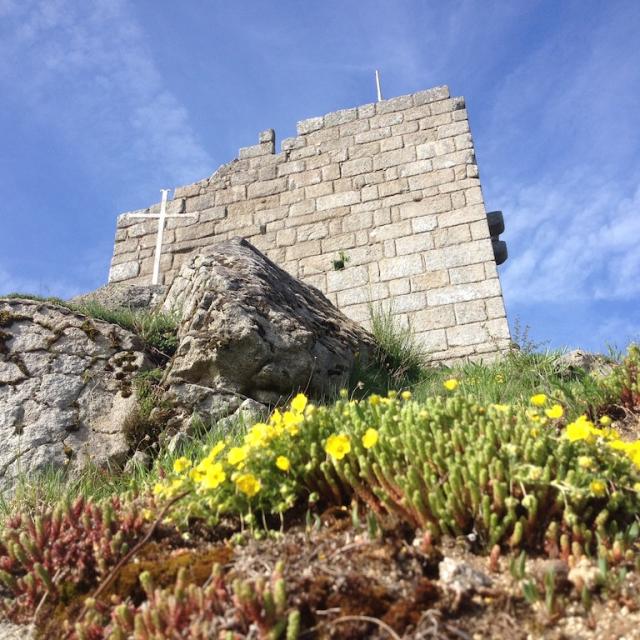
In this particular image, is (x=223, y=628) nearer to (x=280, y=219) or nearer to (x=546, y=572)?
(x=546, y=572)

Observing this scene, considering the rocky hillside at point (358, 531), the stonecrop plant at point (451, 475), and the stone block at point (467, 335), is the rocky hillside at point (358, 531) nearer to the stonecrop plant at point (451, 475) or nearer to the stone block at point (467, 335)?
the stonecrop plant at point (451, 475)

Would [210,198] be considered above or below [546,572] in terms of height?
above

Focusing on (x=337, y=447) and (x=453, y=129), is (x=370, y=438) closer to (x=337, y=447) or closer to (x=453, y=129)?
(x=337, y=447)

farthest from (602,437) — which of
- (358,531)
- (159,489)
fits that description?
(159,489)

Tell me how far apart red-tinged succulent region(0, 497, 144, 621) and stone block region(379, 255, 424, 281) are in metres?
5.78

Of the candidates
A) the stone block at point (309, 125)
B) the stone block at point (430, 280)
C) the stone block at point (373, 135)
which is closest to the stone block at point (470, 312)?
the stone block at point (430, 280)

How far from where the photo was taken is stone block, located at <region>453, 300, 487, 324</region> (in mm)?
7098

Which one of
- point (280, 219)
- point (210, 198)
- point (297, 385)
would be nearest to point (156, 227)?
point (210, 198)

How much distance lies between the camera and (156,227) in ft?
30.3

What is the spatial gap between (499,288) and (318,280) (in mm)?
2288

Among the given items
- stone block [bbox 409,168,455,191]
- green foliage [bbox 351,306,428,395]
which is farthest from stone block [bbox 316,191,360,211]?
green foliage [bbox 351,306,428,395]

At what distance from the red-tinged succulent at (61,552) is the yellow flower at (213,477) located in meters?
0.32

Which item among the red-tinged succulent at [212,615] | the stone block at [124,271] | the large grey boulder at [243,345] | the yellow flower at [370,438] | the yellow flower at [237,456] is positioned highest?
the stone block at [124,271]

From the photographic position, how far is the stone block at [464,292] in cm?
718
